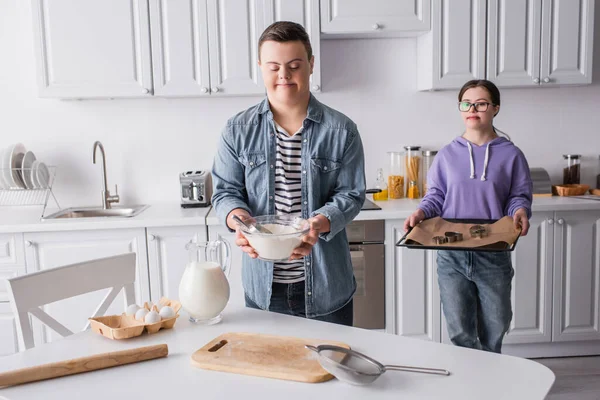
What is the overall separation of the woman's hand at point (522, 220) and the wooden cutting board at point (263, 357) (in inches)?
40.5

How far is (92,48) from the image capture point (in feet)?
9.64

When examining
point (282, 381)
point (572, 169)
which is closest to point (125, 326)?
point (282, 381)

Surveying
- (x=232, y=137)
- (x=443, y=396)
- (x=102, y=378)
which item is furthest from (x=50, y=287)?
(x=443, y=396)

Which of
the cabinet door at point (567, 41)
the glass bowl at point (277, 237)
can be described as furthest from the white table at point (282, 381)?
the cabinet door at point (567, 41)

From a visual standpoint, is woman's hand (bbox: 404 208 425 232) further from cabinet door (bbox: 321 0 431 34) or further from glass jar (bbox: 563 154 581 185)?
glass jar (bbox: 563 154 581 185)

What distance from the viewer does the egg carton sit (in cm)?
134

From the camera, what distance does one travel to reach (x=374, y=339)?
1322mm

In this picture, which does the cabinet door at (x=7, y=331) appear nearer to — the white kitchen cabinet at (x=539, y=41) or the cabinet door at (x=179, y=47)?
the cabinet door at (x=179, y=47)

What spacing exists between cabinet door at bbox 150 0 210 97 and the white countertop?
62 cm

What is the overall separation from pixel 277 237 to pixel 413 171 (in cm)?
202

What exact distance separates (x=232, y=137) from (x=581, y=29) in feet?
7.27

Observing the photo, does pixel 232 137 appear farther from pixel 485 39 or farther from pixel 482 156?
pixel 485 39

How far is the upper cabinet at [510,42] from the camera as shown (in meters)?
3.02

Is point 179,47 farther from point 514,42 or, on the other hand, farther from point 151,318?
point 151,318
